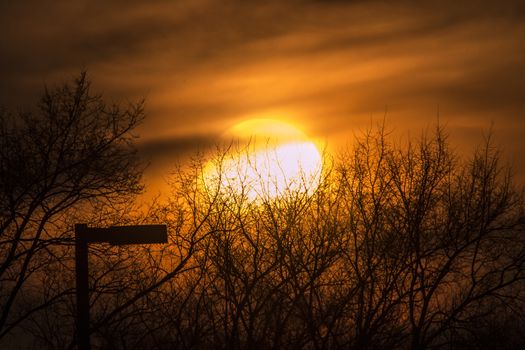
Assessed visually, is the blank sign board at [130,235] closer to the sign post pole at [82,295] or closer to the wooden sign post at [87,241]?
the wooden sign post at [87,241]

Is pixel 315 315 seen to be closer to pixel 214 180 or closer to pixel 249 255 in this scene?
pixel 249 255

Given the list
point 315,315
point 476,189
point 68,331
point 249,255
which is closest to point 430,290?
point 476,189

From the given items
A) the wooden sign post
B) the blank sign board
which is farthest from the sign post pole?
the blank sign board

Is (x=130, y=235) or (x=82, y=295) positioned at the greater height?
(x=130, y=235)

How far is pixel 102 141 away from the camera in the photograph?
14.6 metres

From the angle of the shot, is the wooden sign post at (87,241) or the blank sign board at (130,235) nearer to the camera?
the wooden sign post at (87,241)

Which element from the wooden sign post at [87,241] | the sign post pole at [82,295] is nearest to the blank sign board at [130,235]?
the wooden sign post at [87,241]

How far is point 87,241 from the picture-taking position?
24.5ft

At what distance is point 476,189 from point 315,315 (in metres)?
6.15

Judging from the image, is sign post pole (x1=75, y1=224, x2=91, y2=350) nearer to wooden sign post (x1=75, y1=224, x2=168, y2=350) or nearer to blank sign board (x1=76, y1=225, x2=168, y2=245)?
wooden sign post (x1=75, y1=224, x2=168, y2=350)

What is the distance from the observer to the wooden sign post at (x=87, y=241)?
23.8 ft

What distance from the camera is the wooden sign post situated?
23.8 ft

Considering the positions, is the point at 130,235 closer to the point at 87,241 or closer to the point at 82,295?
the point at 87,241

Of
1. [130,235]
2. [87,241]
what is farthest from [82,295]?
[130,235]
